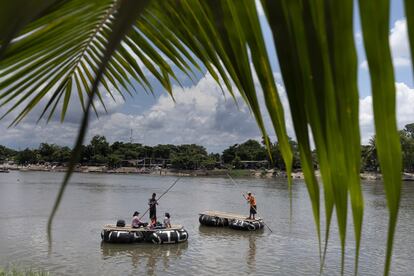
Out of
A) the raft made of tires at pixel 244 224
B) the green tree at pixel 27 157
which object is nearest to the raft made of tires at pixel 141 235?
the raft made of tires at pixel 244 224

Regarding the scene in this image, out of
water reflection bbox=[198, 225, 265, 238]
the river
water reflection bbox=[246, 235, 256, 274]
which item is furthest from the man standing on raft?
water reflection bbox=[246, 235, 256, 274]

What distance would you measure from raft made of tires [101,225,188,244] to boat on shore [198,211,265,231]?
5058mm

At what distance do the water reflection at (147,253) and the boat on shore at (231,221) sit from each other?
511 centimetres

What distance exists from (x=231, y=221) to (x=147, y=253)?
7.73 metres

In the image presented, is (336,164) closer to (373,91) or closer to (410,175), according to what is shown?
(373,91)

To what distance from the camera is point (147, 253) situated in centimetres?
1862

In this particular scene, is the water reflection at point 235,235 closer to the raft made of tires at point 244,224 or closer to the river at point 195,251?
the river at point 195,251

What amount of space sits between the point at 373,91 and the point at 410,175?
107 metres

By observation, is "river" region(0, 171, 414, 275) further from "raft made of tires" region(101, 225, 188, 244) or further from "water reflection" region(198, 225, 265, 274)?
"raft made of tires" region(101, 225, 188, 244)

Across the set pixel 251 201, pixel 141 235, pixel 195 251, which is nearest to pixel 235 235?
pixel 251 201

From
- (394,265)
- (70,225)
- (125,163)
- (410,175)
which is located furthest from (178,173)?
(394,265)

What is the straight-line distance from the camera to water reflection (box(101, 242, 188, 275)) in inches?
679

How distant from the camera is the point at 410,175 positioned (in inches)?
3839

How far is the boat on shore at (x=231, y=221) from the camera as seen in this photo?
24922 mm
